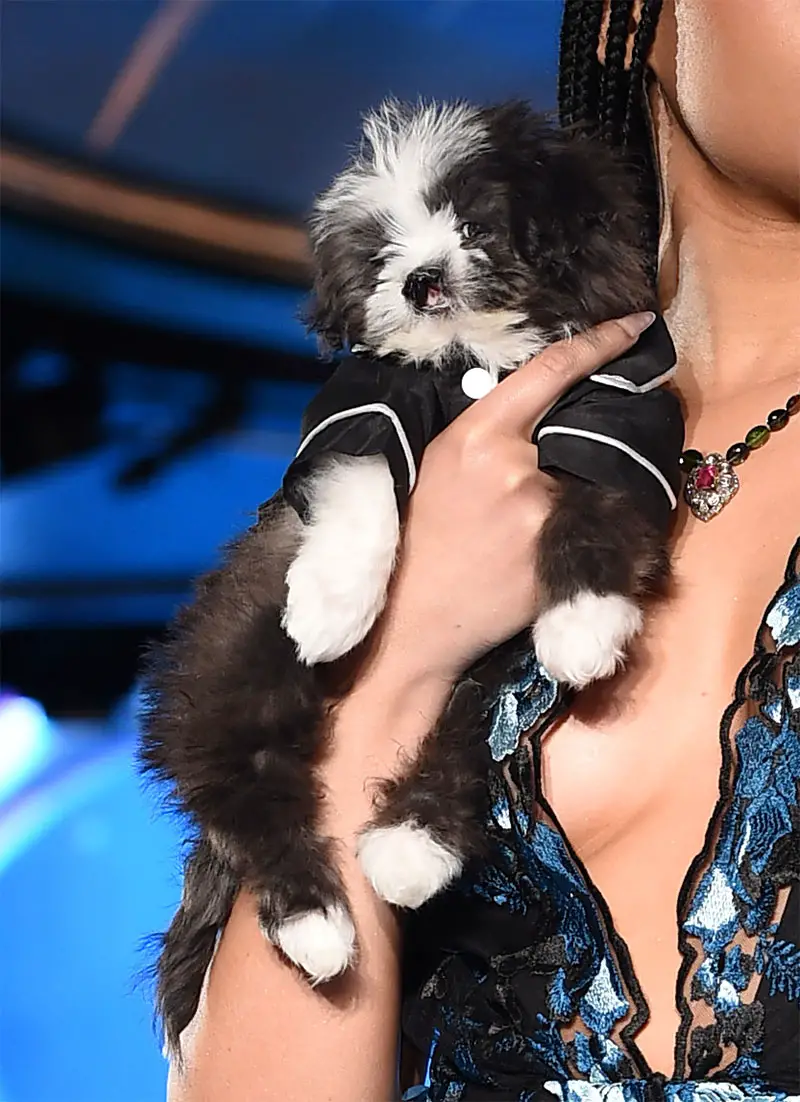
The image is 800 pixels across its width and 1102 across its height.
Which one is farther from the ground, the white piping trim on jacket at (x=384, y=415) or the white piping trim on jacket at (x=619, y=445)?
the white piping trim on jacket at (x=619, y=445)

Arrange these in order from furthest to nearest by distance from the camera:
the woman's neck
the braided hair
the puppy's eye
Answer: the braided hair, the woman's neck, the puppy's eye

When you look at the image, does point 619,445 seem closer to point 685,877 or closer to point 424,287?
point 424,287

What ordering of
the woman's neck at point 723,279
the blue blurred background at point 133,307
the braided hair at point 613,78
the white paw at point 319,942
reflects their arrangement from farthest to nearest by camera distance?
the blue blurred background at point 133,307
the braided hair at point 613,78
the woman's neck at point 723,279
the white paw at point 319,942

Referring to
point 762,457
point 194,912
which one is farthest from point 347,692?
point 762,457

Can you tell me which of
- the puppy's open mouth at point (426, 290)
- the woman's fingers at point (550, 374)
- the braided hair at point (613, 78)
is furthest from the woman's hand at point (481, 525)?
the braided hair at point (613, 78)

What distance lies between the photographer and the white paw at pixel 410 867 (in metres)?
1.13

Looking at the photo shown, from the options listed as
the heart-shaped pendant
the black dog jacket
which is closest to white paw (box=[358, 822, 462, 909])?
the black dog jacket

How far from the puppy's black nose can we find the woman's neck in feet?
1.18

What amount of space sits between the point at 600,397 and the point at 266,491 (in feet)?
4.54

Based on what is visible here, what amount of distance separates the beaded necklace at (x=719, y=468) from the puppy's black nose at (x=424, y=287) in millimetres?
325

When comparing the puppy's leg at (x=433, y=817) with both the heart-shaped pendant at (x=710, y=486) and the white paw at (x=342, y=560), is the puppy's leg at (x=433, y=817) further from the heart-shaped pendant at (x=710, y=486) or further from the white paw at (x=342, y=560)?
the heart-shaped pendant at (x=710, y=486)

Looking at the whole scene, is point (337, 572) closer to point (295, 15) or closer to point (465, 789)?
point (465, 789)

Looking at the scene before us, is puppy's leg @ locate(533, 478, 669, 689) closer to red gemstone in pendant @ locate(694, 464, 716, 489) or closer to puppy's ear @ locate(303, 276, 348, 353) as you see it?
red gemstone in pendant @ locate(694, 464, 716, 489)

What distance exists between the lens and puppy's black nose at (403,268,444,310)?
120 centimetres
